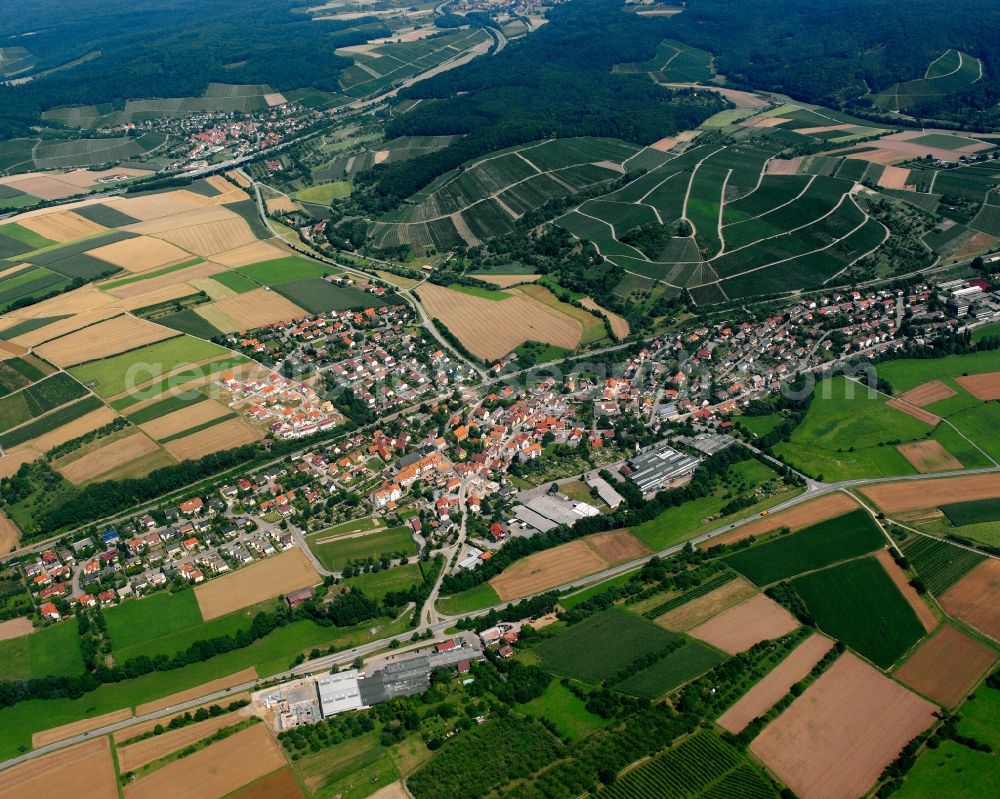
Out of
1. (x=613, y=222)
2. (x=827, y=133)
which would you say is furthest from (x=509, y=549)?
(x=827, y=133)

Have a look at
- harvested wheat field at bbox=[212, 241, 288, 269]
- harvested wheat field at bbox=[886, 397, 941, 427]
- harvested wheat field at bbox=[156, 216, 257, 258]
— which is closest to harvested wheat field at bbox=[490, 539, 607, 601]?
harvested wheat field at bbox=[886, 397, 941, 427]

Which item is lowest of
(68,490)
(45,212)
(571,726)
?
(571,726)

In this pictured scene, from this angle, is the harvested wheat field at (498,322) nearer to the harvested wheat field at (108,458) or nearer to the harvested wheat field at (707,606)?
the harvested wheat field at (108,458)

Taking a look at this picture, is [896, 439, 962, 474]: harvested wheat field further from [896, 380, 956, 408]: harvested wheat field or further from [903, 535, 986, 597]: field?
[903, 535, 986, 597]: field

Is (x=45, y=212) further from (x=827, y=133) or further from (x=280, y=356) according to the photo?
(x=827, y=133)

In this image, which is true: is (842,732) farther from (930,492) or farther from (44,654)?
(44,654)

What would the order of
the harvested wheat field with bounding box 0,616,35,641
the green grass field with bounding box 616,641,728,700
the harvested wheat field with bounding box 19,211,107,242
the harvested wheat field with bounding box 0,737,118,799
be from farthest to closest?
1. the harvested wheat field with bounding box 19,211,107,242
2. the harvested wheat field with bounding box 0,616,35,641
3. the green grass field with bounding box 616,641,728,700
4. the harvested wheat field with bounding box 0,737,118,799
